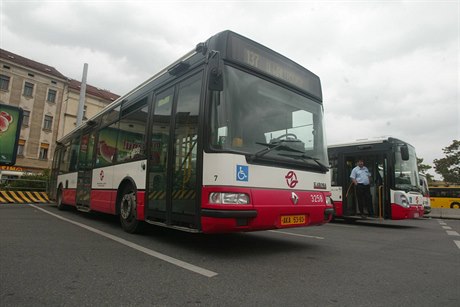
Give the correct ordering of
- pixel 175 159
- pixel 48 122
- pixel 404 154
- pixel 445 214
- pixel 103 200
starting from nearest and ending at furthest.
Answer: pixel 175 159
pixel 103 200
pixel 404 154
pixel 445 214
pixel 48 122

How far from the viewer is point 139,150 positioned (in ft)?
19.9

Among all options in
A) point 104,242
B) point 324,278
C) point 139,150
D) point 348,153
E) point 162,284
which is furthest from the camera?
point 348,153

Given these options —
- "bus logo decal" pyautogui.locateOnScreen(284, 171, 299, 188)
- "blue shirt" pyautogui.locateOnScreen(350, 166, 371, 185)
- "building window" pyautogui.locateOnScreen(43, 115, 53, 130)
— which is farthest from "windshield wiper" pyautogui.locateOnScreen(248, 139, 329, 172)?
"building window" pyautogui.locateOnScreen(43, 115, 53, 130)

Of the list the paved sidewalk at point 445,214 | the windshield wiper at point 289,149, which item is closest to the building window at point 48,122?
the paved sidewalk at point 445,214

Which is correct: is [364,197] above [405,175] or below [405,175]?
below

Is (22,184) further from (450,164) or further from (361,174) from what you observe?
(450,164)

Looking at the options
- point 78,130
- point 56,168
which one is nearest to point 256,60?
point 78,130

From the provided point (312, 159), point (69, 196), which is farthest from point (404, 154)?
point (69, 196)

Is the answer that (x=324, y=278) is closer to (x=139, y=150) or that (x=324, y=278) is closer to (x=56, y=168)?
(x=139, y=150)

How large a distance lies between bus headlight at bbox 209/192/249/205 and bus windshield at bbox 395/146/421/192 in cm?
778

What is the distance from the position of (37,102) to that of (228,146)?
1575 inches

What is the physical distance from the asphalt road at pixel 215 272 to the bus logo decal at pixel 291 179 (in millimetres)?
989

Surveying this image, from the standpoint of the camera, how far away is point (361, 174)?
1044 centimetres

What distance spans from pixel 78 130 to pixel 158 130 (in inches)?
236
